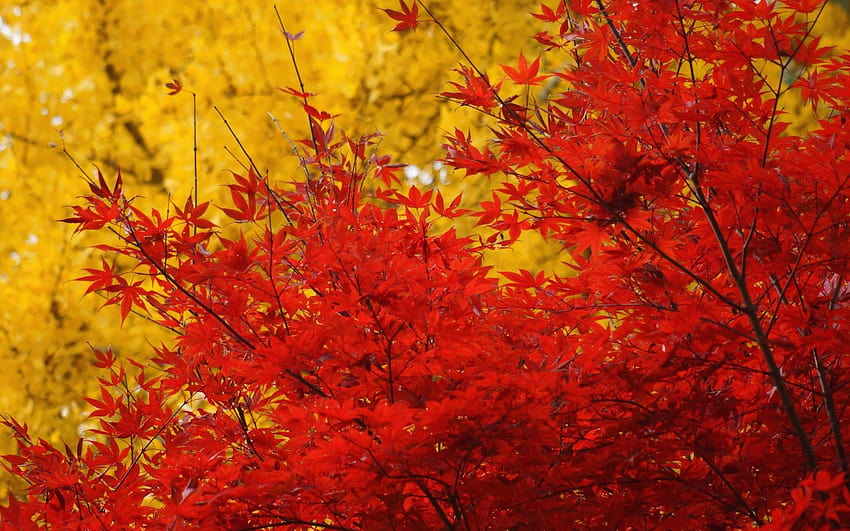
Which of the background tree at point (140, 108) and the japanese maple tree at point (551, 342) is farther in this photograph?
the background tree at point (140, 108)

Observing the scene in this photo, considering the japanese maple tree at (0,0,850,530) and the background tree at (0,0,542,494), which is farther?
the background tree at (0,0,542,494)

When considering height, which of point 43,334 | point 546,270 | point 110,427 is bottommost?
point 110,427

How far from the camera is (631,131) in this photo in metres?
1.11

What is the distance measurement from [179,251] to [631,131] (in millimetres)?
686

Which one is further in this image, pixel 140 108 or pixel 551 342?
pixel 140 108

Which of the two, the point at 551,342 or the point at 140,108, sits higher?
the point at 140,108

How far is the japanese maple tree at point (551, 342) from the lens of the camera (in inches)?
40.3

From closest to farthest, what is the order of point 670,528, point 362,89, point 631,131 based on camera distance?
point 631,131 → point 670,528 → point 362,89

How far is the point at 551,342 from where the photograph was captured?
116cm

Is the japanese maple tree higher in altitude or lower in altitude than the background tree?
lower

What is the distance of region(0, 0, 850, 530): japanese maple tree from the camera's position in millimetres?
1023

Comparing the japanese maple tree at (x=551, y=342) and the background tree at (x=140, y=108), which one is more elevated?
the background tree at (x=140, y=108)

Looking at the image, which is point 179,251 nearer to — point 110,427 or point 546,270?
point 110,427

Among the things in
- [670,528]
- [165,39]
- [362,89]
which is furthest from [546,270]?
[165,39]
